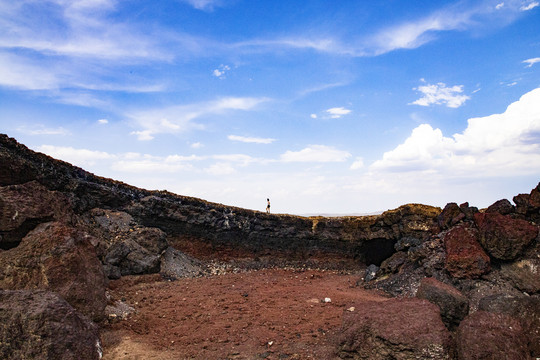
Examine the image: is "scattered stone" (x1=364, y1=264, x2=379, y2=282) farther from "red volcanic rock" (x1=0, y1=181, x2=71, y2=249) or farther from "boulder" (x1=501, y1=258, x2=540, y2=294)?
"red volcanic rock" (x1=0, y1=181, x2=71, y2=249)

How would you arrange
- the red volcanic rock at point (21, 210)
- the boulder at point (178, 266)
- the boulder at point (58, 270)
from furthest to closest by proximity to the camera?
1. the boulder at point (178, 266)
2. the red volcanic rock at point (21, 210)
3. the boulder at point (58, 270)

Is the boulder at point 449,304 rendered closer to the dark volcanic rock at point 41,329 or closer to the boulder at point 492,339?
the boulder at point 492,339

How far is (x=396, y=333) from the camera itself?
6.17 metres

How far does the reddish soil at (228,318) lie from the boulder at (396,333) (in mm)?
726

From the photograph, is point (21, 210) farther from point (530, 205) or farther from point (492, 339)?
point (530, 205)

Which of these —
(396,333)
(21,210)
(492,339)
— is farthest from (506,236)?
(21,210)

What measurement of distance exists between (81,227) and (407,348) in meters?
12.6

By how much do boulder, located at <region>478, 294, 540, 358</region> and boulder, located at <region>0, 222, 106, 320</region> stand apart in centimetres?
854

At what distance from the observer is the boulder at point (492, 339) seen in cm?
575

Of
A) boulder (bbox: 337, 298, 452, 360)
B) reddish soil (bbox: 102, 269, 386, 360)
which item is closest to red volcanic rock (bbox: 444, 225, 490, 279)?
reddish soil (bbox: 102, 269, 386, 360)

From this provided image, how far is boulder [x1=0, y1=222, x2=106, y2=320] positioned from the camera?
8141 millimetres

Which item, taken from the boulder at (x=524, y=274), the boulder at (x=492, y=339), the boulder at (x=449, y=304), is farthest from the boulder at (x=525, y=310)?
the boulder at (x=524, y=274)

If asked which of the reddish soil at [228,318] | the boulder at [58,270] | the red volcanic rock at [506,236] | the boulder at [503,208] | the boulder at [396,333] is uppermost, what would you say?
the boulder at [503,208]

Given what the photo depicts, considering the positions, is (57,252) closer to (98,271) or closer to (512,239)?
(98,271)
